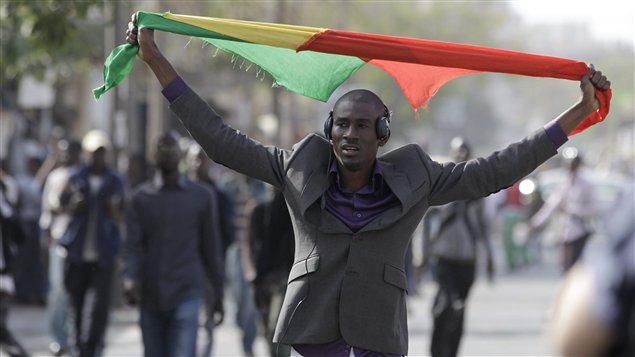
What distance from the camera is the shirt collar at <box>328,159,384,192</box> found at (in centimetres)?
531

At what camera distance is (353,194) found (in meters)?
5.30

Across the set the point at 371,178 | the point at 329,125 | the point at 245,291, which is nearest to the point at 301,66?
the point at 329,125

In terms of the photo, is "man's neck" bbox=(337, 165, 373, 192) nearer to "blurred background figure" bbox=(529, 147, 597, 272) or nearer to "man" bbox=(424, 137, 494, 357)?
"man" bbox=(424, 137, 494, 357)

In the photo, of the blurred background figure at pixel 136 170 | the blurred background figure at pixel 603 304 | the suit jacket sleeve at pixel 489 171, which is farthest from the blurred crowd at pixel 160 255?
the blurred background figure at pixel 603 304

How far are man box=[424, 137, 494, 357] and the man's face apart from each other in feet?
21.7

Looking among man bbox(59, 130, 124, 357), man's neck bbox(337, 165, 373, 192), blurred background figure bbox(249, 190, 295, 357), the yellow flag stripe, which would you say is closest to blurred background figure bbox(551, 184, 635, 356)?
man's neck bbox(337, 165, 373, 192)

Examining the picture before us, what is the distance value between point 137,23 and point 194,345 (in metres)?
3.75

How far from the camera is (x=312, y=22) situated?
40625 millimetres

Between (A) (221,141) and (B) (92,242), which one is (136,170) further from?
(A) (221,141)

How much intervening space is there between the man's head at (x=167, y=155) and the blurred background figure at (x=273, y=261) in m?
1.25

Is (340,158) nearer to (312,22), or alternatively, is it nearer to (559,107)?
(312,22)

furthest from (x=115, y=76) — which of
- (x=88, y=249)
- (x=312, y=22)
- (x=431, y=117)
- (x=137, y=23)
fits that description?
(x=431, y=117)

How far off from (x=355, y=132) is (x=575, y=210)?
12202 millimetres

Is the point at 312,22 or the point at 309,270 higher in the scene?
the point at 312,22
